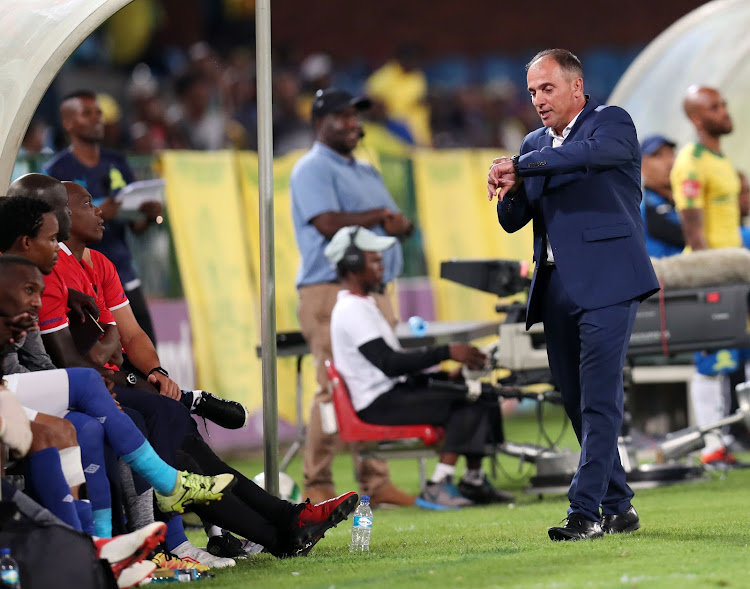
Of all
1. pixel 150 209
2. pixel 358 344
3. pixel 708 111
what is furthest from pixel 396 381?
pixel 708 111

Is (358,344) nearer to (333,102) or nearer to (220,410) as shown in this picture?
(333,102)

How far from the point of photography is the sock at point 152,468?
194 inches

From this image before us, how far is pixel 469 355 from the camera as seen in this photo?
7.56 m

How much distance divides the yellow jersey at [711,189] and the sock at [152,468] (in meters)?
4.99

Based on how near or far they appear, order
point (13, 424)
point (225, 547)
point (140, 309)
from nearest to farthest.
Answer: point (13, 424), point (225, 547), point (140, 309)

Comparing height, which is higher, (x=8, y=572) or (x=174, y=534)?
(x=8, y=572)

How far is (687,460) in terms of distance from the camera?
30.3 ft

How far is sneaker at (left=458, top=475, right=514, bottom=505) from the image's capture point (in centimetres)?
778

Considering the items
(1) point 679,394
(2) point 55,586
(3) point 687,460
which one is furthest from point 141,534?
(1) point 679,394

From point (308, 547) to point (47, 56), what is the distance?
2.21m

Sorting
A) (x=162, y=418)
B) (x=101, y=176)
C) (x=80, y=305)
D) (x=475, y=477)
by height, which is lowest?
(x=475, y=477)

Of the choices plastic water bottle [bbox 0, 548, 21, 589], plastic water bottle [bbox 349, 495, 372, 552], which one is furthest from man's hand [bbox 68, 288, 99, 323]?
plastic water bottle [bbox 0, 548, 21, 589]

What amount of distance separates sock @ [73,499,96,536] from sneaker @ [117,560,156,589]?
0.83 ft

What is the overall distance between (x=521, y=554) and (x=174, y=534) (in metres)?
1.34
